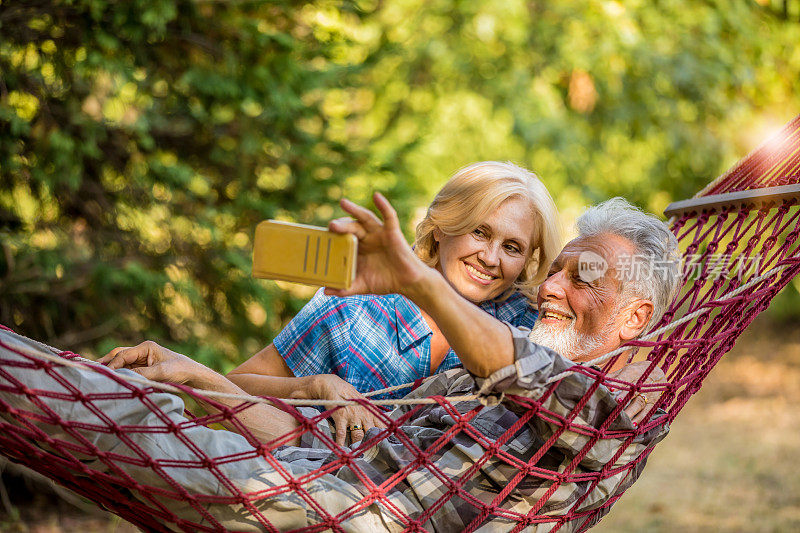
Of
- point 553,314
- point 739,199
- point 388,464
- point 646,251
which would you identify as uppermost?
point 739,199

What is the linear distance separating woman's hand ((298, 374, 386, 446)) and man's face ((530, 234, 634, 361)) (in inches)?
16.4

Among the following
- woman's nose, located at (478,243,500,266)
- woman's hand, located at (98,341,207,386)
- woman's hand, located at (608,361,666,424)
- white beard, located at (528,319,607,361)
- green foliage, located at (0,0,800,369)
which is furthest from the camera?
green foliage, located at (0,0,800,369)

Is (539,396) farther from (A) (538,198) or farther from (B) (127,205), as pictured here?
(B) (127,205)

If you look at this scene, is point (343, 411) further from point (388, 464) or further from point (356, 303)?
point (356, 303)

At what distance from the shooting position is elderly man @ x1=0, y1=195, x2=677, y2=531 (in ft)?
4.05

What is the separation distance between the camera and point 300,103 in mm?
3633

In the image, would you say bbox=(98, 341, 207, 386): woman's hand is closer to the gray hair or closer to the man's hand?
the man's hand

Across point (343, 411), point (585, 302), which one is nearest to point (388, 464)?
point (343, 411)

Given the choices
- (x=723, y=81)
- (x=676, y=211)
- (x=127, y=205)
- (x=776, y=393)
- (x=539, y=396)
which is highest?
(x=723, y=81)

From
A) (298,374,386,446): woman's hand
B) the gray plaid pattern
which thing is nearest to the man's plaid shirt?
the gray plaid pattern

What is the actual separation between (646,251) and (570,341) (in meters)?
0.28

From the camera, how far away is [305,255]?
3.99ft

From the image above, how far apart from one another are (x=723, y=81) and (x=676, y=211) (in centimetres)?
429

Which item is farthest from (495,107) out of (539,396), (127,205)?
(539,396)
